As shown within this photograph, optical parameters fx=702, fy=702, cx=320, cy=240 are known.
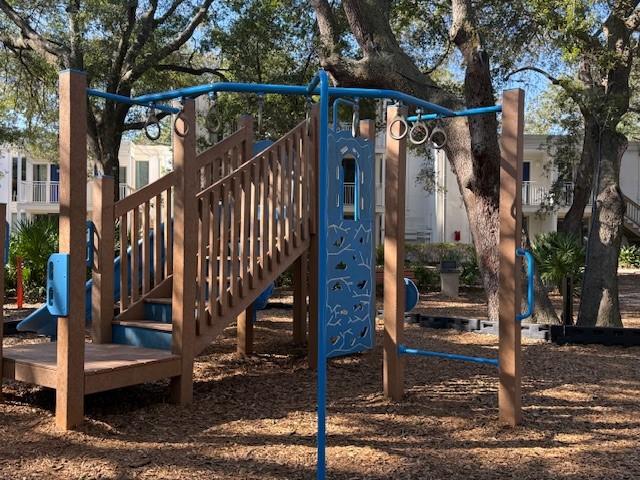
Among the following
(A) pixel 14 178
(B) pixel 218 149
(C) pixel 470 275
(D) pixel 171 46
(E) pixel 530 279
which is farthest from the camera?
(A) pixel 14 178

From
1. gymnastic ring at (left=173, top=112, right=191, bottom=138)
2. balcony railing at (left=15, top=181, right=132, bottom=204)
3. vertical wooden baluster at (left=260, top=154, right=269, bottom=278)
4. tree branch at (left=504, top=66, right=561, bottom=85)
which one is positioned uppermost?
tree branch at (left=504, top=66, right=561, bottom=85)

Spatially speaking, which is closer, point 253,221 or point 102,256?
point 102,256

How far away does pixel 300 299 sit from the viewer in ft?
26.8

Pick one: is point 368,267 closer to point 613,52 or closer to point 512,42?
point 613,52

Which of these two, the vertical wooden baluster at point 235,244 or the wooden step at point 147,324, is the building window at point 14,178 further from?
the vertical wooden baluster at point 235,244

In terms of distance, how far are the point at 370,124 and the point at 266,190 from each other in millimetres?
1565

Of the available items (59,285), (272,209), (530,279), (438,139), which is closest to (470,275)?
(272,209)

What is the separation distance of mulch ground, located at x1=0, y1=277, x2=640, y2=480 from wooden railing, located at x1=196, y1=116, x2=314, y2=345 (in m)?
0.83

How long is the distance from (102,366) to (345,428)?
1791 millimetres

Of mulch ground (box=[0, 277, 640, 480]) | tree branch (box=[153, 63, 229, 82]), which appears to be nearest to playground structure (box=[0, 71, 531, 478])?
mulch ground (box=[0, 277, 640, 480])

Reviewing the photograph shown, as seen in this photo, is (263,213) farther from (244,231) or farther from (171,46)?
(171,46)

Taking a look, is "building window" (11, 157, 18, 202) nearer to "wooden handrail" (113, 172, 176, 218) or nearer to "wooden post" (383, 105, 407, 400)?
"wooden handrail" (113, 172, 176, 218)

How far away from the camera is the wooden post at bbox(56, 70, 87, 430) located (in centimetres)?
464

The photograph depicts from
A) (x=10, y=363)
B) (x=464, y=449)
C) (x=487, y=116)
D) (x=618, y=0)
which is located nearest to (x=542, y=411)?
(x=464, y=449)
